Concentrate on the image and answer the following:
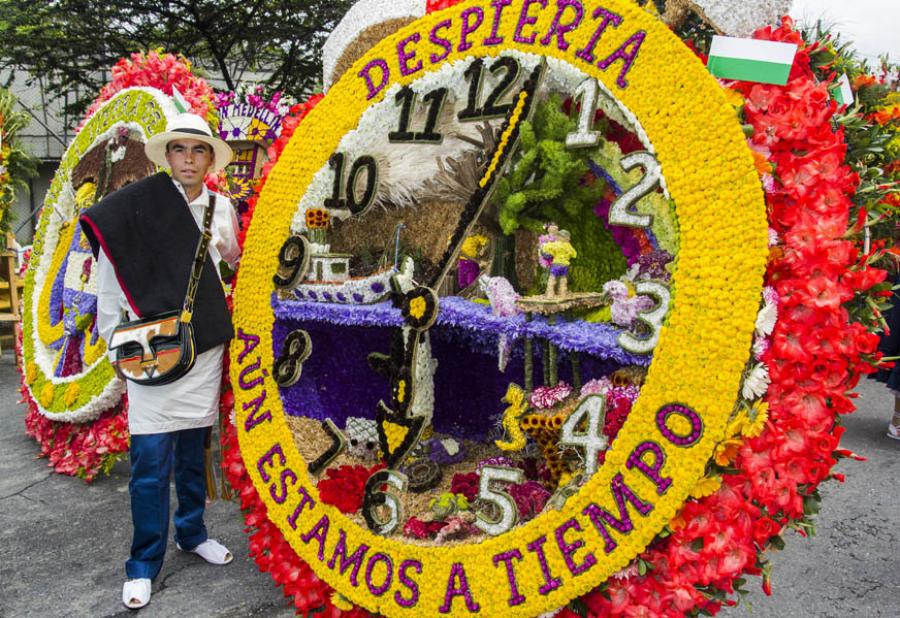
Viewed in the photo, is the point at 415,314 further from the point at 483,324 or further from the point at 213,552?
the point at 213,552

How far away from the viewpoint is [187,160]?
329cm

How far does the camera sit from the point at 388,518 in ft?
9.37

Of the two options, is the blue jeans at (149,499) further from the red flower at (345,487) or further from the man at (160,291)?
the red flower at (345,487)

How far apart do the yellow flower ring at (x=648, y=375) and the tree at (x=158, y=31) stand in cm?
993

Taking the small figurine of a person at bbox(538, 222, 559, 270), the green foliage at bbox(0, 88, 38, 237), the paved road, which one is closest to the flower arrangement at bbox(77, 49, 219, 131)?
the green foliage at bbox(0, 88, 38, 237)

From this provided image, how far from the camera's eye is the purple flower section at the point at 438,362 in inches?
125

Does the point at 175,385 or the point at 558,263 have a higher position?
the point at 558,263

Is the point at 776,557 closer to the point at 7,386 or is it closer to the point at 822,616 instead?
the point at 822,616

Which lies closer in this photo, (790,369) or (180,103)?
(790,369)

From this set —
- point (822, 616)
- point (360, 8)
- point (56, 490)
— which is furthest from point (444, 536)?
point (56, 490)

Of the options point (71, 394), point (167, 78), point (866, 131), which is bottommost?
point (71, 394)

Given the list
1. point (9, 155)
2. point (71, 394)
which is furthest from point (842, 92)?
point (9, 155)

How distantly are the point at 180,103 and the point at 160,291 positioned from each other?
84.4 inches

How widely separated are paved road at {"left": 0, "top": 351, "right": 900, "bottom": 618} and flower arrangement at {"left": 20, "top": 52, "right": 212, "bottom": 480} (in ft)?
0.99
